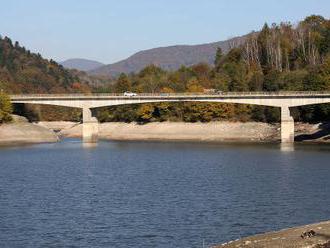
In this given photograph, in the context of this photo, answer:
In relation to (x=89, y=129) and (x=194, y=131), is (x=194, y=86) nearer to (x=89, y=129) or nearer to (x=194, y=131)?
(x=194, y=131)

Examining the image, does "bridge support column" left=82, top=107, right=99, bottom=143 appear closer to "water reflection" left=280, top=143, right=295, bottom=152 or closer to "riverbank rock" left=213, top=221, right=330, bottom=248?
"water reflection" left=280, top=143, right=295, bottom=152

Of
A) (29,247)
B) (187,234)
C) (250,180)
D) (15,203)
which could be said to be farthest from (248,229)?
(250,180)

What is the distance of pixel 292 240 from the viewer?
2928 cm

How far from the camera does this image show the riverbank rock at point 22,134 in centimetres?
11988

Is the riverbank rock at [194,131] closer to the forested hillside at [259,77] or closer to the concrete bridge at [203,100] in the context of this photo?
the forested hillside at [259,77]

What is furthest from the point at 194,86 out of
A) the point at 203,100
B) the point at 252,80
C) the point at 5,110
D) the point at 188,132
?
the point at 5,110

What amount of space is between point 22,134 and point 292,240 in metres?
96.1

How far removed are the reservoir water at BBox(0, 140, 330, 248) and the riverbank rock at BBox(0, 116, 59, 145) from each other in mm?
34539

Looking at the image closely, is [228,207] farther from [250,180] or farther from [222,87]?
[222,87]

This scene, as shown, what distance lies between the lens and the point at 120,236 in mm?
36969

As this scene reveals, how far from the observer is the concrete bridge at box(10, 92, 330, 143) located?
361ft

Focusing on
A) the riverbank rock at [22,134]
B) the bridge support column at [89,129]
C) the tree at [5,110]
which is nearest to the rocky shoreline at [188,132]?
the riverbank rock at [22,134]

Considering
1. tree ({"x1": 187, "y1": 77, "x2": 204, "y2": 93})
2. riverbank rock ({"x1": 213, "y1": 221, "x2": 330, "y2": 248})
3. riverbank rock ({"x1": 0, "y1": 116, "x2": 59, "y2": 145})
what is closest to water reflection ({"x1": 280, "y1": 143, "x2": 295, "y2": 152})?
riverbank rock ({"x1": 0, "y1": 116, "x2": 59, "y2": 145})

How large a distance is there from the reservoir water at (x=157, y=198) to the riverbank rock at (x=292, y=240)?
420 centimetres
